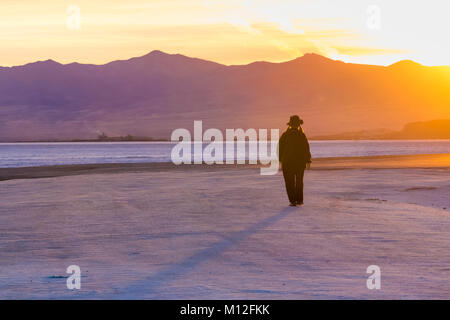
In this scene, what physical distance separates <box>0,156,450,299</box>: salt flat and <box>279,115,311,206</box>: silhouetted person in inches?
24.1

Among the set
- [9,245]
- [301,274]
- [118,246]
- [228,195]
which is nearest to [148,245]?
[118,246]

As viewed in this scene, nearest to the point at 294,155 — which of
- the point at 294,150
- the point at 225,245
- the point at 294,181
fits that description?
the point at 294,150

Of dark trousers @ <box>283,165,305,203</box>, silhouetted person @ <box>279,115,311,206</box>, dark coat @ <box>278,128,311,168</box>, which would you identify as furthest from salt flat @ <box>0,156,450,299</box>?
dark coat @ <box>278,128,311,168</box>

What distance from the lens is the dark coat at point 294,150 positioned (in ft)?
55.1

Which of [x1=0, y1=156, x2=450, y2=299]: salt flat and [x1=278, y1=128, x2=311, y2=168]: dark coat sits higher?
[x1=278, y1=128, x2=311, y2=168]: dark coat

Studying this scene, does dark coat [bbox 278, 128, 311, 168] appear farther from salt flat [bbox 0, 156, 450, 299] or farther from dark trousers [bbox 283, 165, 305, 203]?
salt flat [bbox 0, 156, 450, 299]

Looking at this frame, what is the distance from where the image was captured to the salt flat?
26.5ft

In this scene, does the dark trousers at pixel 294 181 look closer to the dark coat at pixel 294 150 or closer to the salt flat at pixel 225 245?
the dark coat at pixel 294 150

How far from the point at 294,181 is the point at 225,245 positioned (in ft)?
19.8

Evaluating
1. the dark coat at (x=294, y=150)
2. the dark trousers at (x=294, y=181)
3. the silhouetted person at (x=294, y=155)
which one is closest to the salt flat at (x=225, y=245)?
the dark trousers at (x=294, y=181)

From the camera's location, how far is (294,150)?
16.8 m

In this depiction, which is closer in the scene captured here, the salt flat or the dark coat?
the salt flat

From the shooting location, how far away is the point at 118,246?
1132 cm
